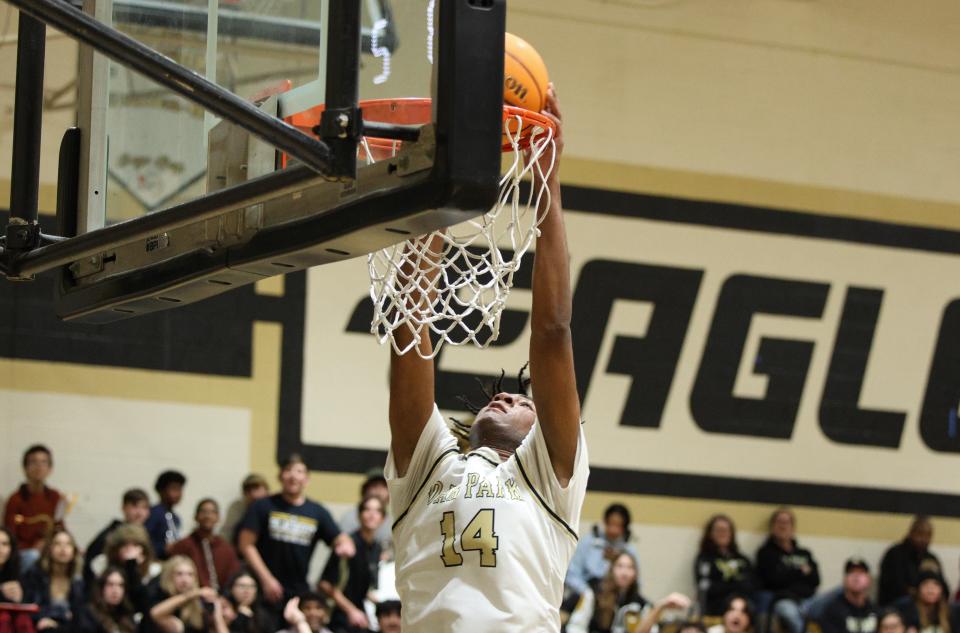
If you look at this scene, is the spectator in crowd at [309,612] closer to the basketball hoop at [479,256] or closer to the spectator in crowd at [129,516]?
the spectator in crowd at [129,516]

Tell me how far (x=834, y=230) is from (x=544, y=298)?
9.15 meters

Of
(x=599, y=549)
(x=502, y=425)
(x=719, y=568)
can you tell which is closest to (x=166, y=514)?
(x=599, y=549)

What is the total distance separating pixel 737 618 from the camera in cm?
1079

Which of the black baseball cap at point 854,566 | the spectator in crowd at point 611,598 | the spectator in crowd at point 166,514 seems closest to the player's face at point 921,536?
the black baseball cap at point 854,566

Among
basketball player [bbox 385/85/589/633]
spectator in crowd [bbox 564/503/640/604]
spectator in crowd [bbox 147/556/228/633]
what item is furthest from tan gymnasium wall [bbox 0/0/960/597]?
basketball player [bbox 385/85/589/633]

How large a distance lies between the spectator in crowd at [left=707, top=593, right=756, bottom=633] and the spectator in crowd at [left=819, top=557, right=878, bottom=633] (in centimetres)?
77

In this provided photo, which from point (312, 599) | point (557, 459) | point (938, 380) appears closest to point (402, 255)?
point (557, 459)

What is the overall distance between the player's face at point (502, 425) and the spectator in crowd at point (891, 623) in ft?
23.0

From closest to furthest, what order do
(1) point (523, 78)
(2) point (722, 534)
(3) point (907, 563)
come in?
(1) point (523, 78) < (2) point (722, 534) < (3) point (907, 563)

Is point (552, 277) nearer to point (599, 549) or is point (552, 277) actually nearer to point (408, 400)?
point (408, 400)

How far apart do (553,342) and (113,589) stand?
5.77m

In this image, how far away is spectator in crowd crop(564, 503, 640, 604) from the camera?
35.9 feet

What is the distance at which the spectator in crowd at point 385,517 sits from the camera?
10641 millimetres

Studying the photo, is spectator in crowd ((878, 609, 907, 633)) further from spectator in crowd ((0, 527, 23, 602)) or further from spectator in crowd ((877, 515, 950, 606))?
spectator in crowd ((0, 527, 23, 602))
